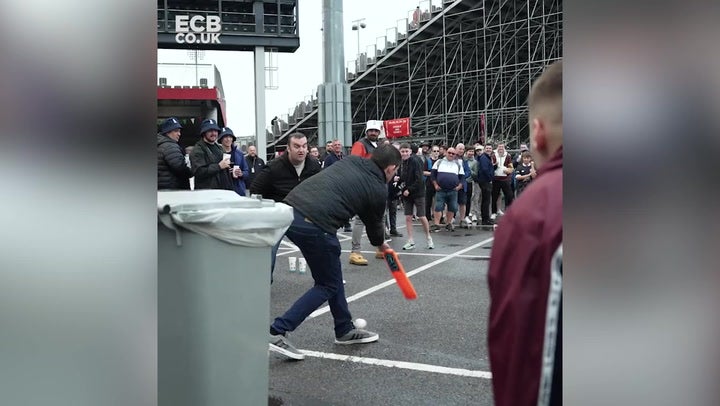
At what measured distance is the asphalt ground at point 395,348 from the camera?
2.75m

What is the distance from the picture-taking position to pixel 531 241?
765 mm

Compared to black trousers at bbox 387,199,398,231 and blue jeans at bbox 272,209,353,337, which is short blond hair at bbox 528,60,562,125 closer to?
blue jeans at bbox 272,209,353,337

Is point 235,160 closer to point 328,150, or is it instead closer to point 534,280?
point 328,150

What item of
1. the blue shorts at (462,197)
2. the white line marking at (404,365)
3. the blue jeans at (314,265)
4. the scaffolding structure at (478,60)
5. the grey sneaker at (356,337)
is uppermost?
the scaffolding structure at (478,60)

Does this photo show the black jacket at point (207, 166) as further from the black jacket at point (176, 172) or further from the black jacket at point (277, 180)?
the black jacket at point (277, 180)

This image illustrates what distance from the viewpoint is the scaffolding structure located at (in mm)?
928

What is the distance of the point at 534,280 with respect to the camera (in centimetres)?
77

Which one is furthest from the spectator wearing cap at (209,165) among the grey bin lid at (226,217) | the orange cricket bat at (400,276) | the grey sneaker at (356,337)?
the grey bin lid at (226,217)

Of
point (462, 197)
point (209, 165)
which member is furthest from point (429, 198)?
point (209, 165)

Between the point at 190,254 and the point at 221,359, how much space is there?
0.36 metres

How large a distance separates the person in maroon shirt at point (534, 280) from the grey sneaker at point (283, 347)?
253 centimetres

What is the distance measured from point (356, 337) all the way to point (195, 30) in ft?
8.34
